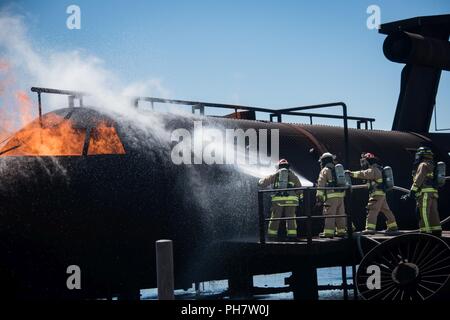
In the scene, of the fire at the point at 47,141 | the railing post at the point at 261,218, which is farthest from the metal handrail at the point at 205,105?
the railing post at the point at 261,218

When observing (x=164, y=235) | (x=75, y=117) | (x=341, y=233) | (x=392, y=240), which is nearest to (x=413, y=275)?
(x=392, y=240)

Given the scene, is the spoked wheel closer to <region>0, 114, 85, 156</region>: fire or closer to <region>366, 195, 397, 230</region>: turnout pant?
<region>366, 195, 397, 230</region>: turnout pant

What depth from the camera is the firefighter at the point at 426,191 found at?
13.4 m

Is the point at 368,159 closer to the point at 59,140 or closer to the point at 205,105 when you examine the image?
the point at 205,105

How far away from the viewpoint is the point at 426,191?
1338 cm

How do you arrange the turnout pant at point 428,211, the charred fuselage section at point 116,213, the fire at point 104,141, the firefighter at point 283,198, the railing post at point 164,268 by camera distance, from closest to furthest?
the railing post at point 164,268, the charred fuselage section at point 116,213, the fire at point 104,141, the firefighter at point 283,198, the turnout pant at point 428,211

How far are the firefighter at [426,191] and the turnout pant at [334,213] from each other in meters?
1.35

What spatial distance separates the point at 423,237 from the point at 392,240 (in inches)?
20.0

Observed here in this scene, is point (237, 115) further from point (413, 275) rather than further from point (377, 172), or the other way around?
point (413, 275)

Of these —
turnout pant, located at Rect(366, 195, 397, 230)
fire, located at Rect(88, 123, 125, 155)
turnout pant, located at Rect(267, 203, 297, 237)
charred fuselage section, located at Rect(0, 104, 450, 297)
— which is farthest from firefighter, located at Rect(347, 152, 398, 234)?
fire, located at Rect(88, 123, 125, 155)

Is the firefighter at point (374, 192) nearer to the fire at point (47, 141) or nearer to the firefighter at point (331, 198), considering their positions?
the firefighter at point (331, 198)

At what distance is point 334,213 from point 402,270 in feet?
6.89

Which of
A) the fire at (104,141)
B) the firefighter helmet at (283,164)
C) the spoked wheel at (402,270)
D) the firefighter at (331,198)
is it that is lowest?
the spoked wheel at (402,270)

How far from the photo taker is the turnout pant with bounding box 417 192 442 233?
527 inches
